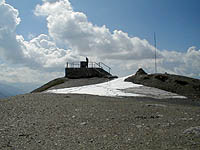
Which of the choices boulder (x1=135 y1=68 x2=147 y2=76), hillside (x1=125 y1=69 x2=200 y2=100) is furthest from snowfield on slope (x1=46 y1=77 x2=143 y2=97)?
boulder (x1=135 y1=68 x2=147 y2=76)

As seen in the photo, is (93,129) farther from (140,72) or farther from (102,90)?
(140,72)

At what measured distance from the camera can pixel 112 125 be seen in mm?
7656

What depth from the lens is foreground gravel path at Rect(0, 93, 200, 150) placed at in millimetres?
5590

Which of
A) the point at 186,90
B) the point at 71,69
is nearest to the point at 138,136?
the point at 186,90

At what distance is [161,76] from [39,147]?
20.6 metres

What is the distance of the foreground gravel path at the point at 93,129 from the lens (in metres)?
5.59

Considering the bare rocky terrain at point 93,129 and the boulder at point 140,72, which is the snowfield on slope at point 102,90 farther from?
the bare rocky terrain at point 93,129

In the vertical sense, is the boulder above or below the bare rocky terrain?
above

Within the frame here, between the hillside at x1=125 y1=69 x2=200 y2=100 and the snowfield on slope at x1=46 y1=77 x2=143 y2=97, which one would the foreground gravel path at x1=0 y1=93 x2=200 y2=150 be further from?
the hillside at x1=125 y1=69 x2=200 y2=100

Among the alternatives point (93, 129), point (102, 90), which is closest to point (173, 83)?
point (102, 90)

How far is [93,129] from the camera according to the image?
7188 mm

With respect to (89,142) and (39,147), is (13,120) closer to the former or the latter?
(39,147)

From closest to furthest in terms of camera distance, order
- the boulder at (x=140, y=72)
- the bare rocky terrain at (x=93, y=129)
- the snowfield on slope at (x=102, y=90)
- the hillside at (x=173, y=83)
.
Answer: the bare rocky terrain at (x=93, y=129)
the snowfield on slope at (x=102, y=90)
the hillside at (x=173, y=83)
the boulder at (x=140, y=72)

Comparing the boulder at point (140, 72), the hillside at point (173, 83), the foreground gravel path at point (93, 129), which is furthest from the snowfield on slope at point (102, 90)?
the foreground gravel path at point (93, 129)
